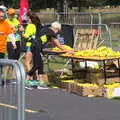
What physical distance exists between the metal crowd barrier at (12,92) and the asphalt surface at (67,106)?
2.82 m

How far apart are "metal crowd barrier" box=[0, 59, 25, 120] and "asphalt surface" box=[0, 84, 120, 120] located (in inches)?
111

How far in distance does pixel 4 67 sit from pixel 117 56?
6101mm

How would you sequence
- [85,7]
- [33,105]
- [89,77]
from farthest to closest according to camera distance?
[85,7], [89,77], [33,105]

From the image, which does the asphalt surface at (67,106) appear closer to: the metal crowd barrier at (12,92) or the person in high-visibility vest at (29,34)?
the person in high-visibility vest at (29,34)

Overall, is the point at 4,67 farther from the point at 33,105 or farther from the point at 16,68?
the point at 33,105

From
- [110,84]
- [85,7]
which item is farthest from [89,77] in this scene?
[85,7]

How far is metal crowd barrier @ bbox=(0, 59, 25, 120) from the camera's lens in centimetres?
587

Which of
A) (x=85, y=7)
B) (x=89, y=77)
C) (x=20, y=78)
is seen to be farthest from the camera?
(x=85, y=7)

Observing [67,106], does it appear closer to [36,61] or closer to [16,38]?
[36,61]

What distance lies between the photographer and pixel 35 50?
13016 mm

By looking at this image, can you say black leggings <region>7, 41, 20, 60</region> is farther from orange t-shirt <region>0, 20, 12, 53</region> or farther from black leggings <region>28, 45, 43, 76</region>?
orange t-shirt <region>0, 20, 12, 53</region>

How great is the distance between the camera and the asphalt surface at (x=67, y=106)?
9508mm

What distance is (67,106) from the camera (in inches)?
417

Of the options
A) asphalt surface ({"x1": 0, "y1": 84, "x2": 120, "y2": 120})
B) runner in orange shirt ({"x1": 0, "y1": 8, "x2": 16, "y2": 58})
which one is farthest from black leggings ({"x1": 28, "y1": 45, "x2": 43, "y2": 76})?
runner in orange shirt ({"x1": 0, "y1": 8, "x2": 16, "y2": 58})
